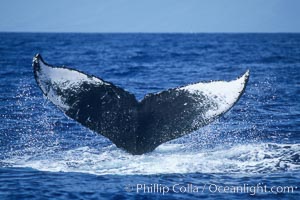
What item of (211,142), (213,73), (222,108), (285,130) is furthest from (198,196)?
(213,73)

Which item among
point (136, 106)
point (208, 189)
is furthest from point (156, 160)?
point (208, 189)

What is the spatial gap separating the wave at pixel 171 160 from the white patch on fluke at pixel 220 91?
97 cm

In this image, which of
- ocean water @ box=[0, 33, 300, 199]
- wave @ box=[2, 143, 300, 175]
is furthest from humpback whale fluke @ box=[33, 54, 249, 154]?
ocean water @ box=[0, 33, 300, 199]

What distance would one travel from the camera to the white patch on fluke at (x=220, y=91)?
6367mm

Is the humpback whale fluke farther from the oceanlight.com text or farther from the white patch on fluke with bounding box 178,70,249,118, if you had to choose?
the oceanlight.com text

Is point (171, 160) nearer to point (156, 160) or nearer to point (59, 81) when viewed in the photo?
point (156, 160)

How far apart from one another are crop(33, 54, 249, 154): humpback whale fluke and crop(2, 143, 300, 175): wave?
43 cm

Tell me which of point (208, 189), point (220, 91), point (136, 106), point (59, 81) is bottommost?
point (208, 189)

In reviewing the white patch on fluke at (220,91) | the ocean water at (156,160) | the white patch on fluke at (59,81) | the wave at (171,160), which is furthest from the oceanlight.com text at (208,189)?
the white patch on fluke at (59,81)

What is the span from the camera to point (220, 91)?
256 inches

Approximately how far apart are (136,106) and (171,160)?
121cm

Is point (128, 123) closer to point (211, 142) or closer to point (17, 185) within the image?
point (17, 185)

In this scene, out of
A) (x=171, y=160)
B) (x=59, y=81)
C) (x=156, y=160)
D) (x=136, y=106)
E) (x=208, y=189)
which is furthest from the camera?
(x=171, y=160)

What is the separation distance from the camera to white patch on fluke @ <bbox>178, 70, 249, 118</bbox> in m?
6.37
